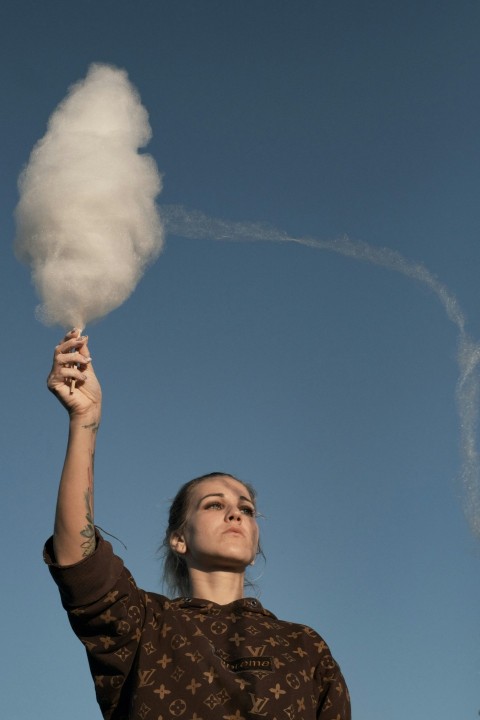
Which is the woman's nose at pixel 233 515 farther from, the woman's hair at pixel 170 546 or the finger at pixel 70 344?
the finger at pixel 70 344

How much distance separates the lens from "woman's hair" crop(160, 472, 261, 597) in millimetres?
5652

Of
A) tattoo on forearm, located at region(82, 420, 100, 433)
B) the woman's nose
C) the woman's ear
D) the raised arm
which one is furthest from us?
the woman's ear

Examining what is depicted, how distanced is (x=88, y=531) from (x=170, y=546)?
1259 mm

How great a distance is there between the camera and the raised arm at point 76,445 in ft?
14.5

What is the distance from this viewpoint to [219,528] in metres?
→ 5.32

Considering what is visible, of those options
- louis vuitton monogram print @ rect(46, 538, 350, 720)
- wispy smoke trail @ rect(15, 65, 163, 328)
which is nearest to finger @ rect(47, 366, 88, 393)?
wispy smoke trail @ rect(15, 65, 163, 328)

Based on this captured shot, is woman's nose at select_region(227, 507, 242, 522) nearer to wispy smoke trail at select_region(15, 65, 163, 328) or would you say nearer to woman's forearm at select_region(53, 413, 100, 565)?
woman's forearm at select_region(53, 413, 100, 565)

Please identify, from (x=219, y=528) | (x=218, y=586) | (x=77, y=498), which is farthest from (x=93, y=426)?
(x=218, y=586)

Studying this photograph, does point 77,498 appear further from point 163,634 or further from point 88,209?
point 88,209

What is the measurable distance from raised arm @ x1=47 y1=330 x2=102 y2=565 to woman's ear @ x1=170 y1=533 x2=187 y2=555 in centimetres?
110

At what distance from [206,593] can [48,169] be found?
262cm

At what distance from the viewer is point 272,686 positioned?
14.5 ft

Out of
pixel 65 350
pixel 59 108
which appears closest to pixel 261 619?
pixel 65 350

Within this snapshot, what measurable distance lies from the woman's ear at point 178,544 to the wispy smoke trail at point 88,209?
55.0 inches
